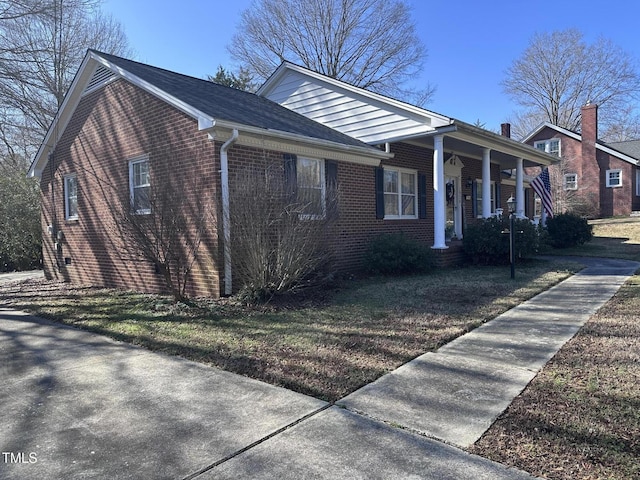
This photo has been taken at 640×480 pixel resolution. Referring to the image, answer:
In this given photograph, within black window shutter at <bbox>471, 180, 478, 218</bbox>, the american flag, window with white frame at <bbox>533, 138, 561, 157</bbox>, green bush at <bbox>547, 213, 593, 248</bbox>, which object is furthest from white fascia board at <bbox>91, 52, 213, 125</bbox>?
window with white frame at <bbox>533, 138, 561, 157</bbox>

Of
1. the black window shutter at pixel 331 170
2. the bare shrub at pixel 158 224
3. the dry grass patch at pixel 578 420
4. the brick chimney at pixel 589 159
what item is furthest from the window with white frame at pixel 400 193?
the brick chimney at pixel 589 159

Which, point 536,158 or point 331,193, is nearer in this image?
point 331,193

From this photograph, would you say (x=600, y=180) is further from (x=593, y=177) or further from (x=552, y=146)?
(x=552, y=146)

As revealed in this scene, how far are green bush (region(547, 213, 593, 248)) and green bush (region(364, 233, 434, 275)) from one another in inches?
312

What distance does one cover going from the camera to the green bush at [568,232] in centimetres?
1562

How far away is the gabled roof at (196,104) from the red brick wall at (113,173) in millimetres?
284

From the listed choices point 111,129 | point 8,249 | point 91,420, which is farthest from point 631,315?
point 8,249

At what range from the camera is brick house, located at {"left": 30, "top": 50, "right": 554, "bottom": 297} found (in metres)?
7.99

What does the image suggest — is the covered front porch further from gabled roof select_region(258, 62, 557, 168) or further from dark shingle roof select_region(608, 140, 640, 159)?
dark shingle roof select_region(608, 140, 640, 159)

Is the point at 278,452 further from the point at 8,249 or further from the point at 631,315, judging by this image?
the point at 8,249

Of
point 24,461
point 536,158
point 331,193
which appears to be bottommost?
point 24,461

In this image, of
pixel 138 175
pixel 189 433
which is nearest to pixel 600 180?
pixel 138 175

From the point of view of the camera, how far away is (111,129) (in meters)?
10.4

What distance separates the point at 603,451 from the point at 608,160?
3175cm
